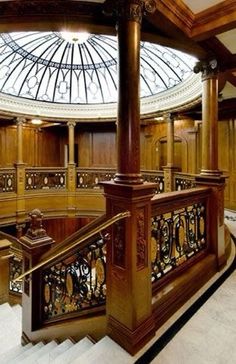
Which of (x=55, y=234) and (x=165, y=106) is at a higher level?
(x=165, y=106)

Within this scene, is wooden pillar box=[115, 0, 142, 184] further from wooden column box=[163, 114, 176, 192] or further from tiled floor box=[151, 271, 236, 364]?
wooden column box=[163, 114, 176, 192]

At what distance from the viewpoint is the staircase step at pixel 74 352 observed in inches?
77.0

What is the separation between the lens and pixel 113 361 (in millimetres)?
1764

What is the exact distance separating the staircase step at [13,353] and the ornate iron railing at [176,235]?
1.51 meters

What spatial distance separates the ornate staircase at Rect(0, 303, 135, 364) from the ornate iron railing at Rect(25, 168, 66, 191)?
Result: 5.99 m

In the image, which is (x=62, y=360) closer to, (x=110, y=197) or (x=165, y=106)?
(x=110, y=197)

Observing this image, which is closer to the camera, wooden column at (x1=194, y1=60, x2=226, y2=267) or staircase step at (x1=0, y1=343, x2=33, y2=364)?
staircase step at (x1=0, y1=343, x2=33, y2=364)

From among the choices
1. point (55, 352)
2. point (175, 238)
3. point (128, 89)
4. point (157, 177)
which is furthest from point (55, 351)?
point (157, 177)

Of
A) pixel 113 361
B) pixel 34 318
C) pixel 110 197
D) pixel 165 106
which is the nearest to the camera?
pixel 113 361

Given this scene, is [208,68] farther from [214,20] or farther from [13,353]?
[13,353]

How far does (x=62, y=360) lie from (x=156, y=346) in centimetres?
73

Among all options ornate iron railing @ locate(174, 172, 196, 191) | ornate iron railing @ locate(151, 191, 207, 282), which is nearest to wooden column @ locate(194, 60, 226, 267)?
ornate iron railing @ locate(151, 191, 207, 282)

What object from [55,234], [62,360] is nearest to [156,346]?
[62,360]

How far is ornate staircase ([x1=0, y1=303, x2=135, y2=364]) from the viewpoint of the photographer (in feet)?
5.88
